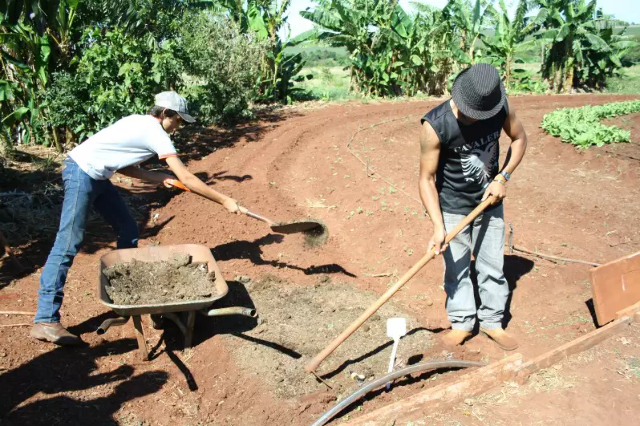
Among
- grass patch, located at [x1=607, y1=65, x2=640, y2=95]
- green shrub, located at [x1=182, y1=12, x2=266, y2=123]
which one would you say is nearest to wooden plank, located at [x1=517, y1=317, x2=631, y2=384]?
green shrub, located at [x1=182, y1=12, x2=266, y2=123]

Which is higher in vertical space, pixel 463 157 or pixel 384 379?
pixel 463 157

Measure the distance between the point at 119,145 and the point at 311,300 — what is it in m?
2.21

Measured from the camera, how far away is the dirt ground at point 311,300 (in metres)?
3.74

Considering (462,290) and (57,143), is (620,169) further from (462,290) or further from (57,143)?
(57,143)

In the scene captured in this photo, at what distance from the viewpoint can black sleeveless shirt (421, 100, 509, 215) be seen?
3730 millimetres

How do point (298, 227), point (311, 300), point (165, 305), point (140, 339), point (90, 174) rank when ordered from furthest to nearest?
1. point (298, 227)
2. point (311, 300)
3. point (90, 174)
4. point (140, 339)
5. point (165, 305)

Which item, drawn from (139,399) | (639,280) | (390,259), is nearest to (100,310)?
(139,399)

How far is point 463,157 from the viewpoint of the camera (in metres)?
3.89

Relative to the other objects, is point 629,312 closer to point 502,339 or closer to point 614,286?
point 614,286

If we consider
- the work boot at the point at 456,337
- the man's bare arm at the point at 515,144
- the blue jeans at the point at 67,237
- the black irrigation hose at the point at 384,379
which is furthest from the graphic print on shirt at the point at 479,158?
the blue jeans at the point at 67,237

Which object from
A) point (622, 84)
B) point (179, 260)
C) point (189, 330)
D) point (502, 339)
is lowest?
point (622, 84)

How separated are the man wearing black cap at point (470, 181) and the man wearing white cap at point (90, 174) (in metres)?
1.93

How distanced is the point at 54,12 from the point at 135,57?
133cm

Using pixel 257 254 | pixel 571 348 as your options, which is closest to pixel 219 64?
pixel 257 254
